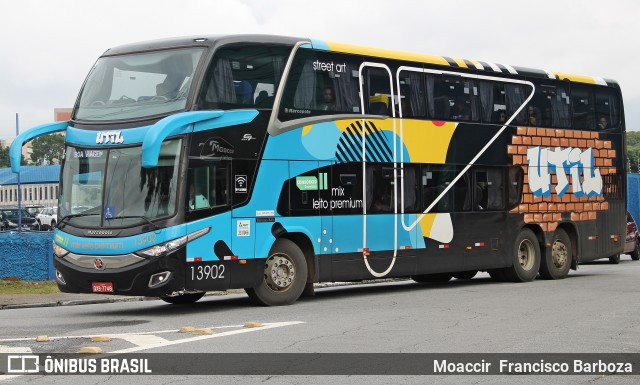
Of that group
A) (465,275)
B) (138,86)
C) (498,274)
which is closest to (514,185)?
(498,274)

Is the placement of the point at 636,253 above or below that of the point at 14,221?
below

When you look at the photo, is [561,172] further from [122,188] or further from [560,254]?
[122,188]

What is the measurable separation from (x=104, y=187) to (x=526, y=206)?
10.5 m

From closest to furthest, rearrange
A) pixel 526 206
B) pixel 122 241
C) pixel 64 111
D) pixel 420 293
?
pixel 122 241 < pixel 420 293 < pixel 526 206 < pixel 64 111

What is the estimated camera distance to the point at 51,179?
75125 millimetres

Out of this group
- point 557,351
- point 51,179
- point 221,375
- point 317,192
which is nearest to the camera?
point 221,375

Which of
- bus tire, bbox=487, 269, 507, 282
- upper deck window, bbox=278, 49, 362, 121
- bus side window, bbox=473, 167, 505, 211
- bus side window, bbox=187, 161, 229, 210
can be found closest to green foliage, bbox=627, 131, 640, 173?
bus tire, bbox=487, 269, 507, 282

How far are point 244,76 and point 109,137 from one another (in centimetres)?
239

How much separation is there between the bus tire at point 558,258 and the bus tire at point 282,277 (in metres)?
8.13

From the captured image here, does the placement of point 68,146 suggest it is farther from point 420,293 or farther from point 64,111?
point 64,111

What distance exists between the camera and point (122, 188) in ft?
53.2

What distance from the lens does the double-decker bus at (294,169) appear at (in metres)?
16.2

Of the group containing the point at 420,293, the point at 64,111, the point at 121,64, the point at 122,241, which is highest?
the point at 64,111

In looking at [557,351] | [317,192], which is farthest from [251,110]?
[557,351]
